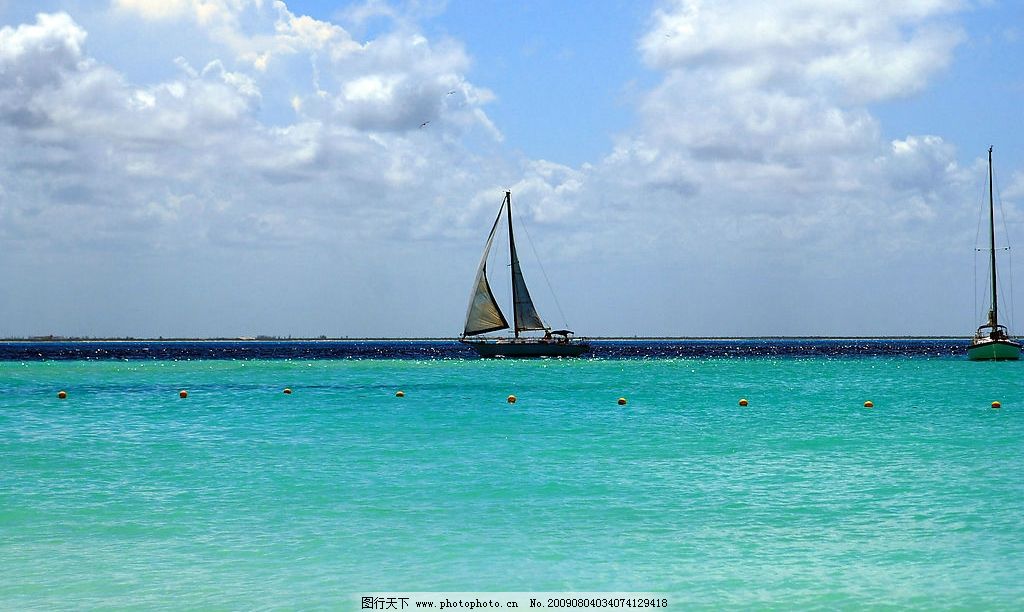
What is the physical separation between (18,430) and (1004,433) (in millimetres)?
31565

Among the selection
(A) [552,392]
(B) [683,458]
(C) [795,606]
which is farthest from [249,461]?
(A) [552,392]

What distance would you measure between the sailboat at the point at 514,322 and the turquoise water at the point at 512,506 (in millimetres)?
58445

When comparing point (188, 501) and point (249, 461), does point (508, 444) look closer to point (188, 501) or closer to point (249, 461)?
point (249, 461)

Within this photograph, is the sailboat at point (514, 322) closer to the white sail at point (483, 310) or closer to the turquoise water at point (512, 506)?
the white sail at point (483, 310)

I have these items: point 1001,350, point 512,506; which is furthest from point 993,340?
point 512,506

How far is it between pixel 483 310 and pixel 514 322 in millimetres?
4317

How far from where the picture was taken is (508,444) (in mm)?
29094

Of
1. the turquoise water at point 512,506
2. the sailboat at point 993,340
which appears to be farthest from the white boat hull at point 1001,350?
the turquoise water at point 512,506

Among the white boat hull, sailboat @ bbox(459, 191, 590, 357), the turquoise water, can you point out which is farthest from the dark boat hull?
the turquoise water

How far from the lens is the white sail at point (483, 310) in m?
98.3

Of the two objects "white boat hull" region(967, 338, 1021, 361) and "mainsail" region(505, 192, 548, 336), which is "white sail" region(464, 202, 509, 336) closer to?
"mainsail" region(505, 192, 548, 336)

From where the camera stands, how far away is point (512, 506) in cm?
1909

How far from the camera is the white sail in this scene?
9831 cm

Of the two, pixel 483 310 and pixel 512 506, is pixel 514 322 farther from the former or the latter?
pixel 512 506
